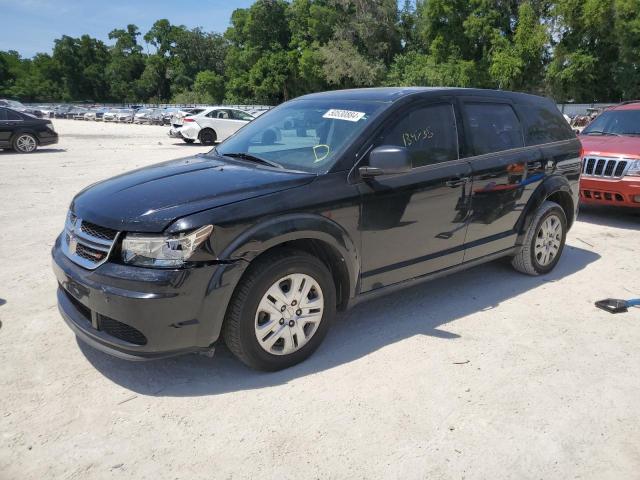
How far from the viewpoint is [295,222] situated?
3.18 m

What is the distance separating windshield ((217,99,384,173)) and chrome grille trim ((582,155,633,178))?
16.1 ft

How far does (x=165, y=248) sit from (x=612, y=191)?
258 inches

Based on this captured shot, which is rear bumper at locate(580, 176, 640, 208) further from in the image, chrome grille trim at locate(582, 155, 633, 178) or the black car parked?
the black car parked

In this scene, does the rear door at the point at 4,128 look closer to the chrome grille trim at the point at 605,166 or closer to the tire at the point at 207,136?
the tire at the point at 207,136

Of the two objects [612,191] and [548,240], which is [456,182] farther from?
[612,191]

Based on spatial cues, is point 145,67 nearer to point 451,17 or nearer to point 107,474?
point 451,17

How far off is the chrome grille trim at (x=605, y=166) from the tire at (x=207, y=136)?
16.6 m

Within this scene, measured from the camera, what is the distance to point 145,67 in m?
108

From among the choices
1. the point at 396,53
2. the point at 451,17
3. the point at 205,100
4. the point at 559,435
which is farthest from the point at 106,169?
the point at 205,100

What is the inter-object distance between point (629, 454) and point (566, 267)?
10.6 ft

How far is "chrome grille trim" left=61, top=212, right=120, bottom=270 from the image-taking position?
118 inches

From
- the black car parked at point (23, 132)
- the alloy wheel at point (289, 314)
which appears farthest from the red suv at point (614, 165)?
the black car parked at point (23, 132)

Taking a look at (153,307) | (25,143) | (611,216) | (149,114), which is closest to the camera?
(153,307)

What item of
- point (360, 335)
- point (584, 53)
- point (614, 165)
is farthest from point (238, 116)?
point (584, 53)
